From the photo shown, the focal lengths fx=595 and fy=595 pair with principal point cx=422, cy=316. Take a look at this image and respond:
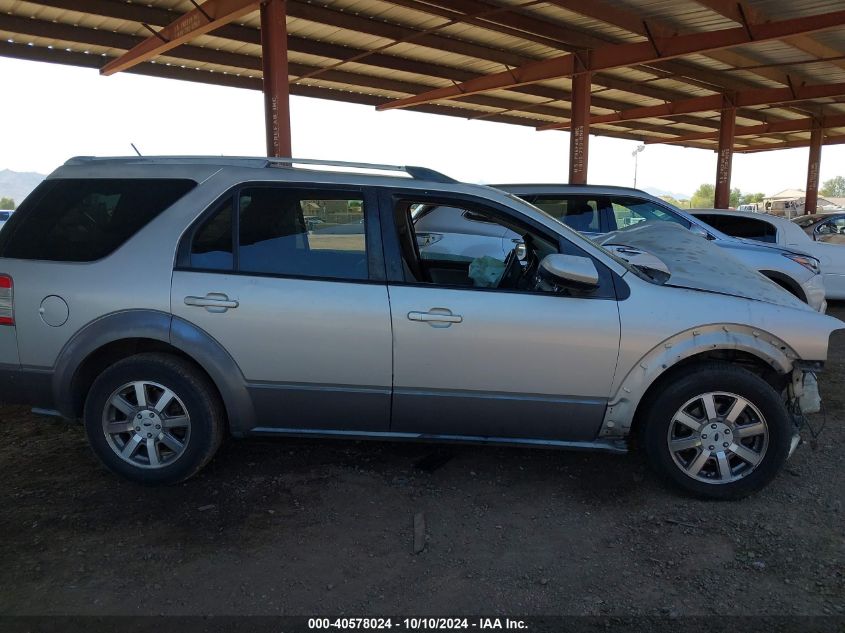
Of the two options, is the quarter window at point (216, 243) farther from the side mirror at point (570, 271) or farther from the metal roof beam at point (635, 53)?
the metal roof beam at point (635, 53)

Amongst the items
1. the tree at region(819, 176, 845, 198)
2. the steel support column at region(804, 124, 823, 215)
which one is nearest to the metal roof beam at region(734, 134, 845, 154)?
the steel support column at region(804, 124, 823, 215)

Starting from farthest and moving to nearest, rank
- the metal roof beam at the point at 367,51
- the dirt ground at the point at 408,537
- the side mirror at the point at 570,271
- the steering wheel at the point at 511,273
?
1. the metal roof beam at the point at 367,51
2. the steering wheel at the point at 511,273
3. the side mirror at the point at 570,271
4. the dirt ground at the point at 408,537

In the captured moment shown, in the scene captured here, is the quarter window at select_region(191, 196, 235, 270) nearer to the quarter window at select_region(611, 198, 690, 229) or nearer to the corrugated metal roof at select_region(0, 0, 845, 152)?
the quarter window at select_region(611, 198, 690, 229)

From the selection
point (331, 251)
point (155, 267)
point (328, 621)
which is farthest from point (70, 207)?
point (328, 621)

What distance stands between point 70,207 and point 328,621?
2.78 m

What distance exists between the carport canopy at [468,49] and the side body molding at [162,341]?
8256mm

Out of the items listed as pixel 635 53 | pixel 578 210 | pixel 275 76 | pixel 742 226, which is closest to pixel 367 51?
pixel 275 76

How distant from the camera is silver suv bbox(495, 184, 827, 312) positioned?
22.8ft

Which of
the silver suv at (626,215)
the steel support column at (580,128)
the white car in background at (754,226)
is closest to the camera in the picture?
the silver suv at (626,215)

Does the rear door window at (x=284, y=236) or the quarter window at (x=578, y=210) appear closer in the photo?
the rear door window at (x=284, y=236)

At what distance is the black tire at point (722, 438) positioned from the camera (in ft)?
10.7

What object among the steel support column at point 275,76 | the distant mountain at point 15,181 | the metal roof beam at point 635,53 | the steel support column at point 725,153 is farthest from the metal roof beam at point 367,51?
the distant mountain at point 15,181

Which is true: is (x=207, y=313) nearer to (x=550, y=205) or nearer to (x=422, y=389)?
(x=422, y=389)

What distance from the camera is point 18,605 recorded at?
2508 mm
